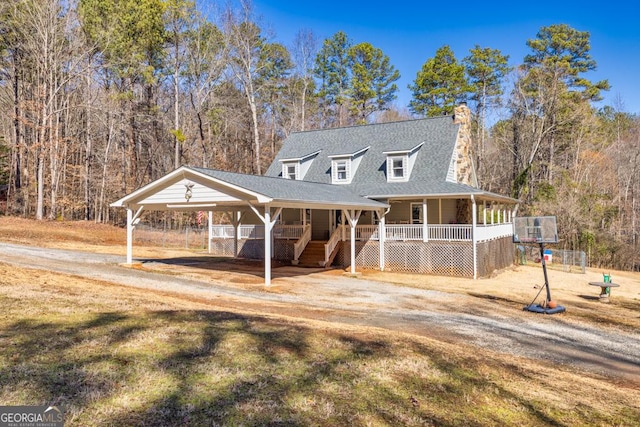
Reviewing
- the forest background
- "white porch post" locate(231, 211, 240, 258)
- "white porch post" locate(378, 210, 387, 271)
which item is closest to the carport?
"white porch post" locate(378, 210, 387, 271)

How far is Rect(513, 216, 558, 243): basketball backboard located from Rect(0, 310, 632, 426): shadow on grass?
7382 mm

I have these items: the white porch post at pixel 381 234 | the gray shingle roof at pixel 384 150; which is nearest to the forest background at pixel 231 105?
the gray shingle roof at pixel 384 150

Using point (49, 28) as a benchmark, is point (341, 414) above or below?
below

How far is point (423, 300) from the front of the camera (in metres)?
13.7

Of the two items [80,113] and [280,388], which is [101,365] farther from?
[80,113]

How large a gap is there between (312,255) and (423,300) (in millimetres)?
9769

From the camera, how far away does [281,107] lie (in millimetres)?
47438

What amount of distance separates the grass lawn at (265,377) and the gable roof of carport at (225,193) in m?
7.08

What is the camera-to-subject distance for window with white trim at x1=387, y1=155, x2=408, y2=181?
23.4m

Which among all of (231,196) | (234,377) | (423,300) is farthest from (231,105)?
(234,377)

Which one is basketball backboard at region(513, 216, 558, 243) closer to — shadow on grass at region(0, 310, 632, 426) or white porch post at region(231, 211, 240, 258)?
shadow on grass at region(0, 310, 632, 426)

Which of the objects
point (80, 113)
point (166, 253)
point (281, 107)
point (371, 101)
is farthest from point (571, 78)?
point (80, 113)

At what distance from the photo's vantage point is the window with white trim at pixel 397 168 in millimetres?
23359

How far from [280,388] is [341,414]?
0.89 metres
